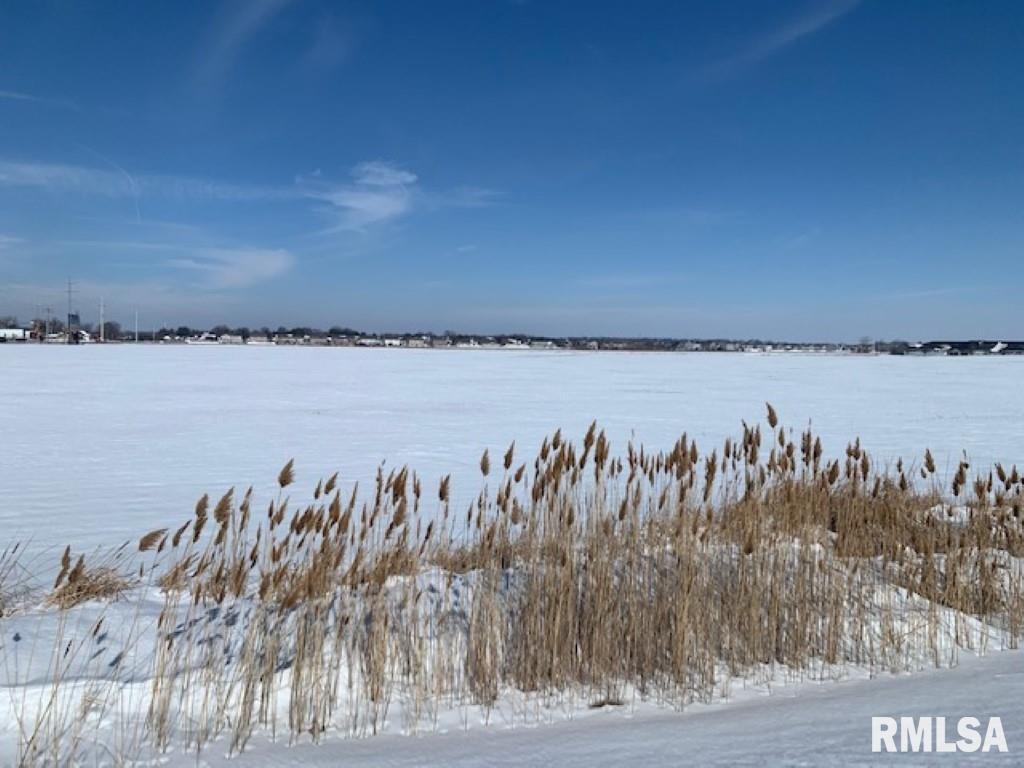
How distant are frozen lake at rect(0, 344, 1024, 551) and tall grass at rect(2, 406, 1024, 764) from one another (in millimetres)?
3255

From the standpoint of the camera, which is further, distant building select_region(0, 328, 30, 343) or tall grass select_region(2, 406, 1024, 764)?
distant building select_region(0, 328, 30, 343)

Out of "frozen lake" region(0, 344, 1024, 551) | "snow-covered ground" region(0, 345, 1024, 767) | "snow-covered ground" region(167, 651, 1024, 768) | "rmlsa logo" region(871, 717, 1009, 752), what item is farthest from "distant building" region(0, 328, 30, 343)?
"rmlsa logo" region(871, 717, 1009, 752)

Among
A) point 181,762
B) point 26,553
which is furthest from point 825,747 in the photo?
point 26,553

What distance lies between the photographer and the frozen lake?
23.9ft

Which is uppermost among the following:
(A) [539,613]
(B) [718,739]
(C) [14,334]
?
(C) [14,334]

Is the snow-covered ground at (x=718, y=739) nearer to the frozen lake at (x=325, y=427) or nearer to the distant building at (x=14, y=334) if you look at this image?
the frozen lake at (x=325, y=427)

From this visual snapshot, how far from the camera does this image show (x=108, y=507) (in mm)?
6605

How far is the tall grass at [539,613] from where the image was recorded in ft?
8.75

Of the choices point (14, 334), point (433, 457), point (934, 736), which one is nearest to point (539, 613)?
point (934, 736)

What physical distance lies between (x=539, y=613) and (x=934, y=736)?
148cm

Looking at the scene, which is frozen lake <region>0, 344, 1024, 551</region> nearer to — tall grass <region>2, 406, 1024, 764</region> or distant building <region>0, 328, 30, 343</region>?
tall grass <region>2, 406, 1024, 764</region>

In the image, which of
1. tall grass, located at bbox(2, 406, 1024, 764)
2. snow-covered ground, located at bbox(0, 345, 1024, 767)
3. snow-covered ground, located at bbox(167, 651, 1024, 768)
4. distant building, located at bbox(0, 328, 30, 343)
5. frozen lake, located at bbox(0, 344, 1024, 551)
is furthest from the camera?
distant building, located at bbox(0, 328, 30, 343)

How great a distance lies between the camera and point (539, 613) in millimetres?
3064

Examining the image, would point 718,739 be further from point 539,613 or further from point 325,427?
point 325,427
